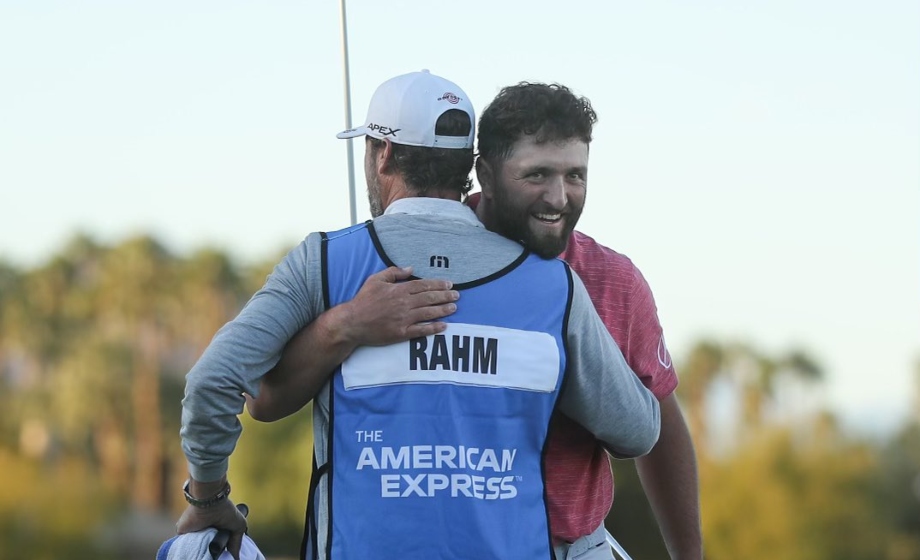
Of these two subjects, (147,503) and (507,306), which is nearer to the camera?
(507,306)

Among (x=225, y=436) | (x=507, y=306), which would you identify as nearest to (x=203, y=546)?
(x=225, y=436)

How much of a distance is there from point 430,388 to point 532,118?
68cm

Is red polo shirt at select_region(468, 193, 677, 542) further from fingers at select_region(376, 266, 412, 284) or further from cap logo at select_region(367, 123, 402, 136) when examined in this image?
fingers at select_region(376, 266, 412, 284)

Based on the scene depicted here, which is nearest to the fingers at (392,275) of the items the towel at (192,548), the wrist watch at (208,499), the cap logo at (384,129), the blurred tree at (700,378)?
the cap logo at (384,129)

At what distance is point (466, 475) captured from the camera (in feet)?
8.84

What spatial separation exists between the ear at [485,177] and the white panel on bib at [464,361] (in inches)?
17.6

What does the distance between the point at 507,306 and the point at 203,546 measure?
0.87 meters

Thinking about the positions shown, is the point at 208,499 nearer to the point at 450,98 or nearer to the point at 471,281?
the point at 471,281

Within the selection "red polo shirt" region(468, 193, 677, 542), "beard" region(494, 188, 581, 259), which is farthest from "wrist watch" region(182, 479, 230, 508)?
"beard" region(494, 188, 581, 259)

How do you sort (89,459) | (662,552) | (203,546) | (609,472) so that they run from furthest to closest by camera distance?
(89,459) < (662,552) < (609,472) < (203,546)

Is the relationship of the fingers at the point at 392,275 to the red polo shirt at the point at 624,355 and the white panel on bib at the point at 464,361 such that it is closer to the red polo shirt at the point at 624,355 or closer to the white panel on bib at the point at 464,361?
the white panel on bib at the point at 464,361

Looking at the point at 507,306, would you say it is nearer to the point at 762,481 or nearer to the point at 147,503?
the point at 762,481

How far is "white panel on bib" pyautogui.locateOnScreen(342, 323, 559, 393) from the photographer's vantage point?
2721mm

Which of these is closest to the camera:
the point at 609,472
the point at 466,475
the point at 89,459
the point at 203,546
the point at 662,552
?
the point at 466,475
